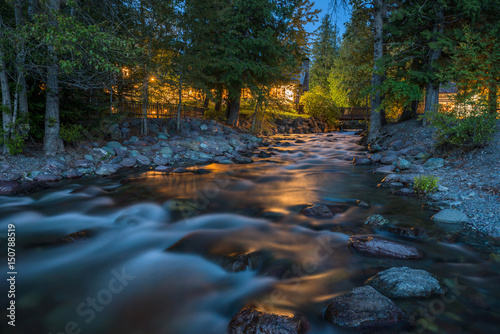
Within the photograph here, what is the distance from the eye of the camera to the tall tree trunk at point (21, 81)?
7848 millimetres

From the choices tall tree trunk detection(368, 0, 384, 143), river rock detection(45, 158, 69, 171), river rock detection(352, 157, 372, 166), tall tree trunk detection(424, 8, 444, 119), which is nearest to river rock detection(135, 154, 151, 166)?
river rock detection(45, 158, 69, 171)

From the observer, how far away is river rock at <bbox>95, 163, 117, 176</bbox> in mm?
9273

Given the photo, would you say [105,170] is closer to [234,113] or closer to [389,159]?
[389,159]

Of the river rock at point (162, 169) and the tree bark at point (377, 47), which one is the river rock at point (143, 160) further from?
the tree bark at point (377, 47)

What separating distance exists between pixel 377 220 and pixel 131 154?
9.60m

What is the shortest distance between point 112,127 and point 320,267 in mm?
11667

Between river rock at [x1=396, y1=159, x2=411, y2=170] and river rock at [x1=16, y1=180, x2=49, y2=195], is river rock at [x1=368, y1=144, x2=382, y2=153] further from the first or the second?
river rock at [x1=16, y1=180, x2=49, y2=195]

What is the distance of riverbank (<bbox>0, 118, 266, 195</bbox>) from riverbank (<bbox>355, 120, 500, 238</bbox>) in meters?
6.48

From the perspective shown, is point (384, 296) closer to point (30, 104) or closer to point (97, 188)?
point (97, 188)

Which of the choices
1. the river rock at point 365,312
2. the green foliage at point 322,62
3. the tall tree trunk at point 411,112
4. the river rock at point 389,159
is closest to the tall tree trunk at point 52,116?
the river rock at point 365,312

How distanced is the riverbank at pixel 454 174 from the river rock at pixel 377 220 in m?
1.35

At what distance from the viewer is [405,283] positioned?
3125mm

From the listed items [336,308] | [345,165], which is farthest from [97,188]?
[345,165]

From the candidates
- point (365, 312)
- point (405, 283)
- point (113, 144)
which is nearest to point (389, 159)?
point (405, 283)
